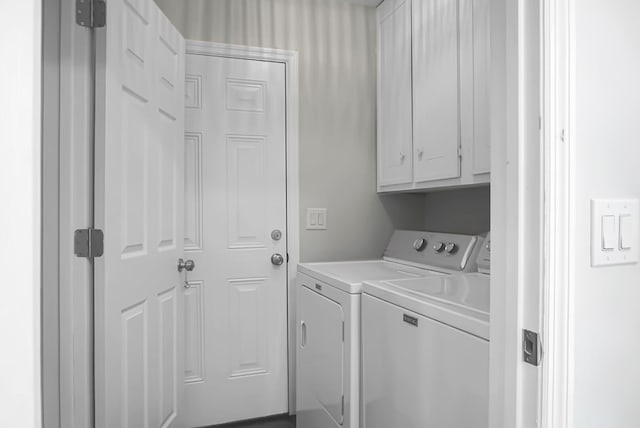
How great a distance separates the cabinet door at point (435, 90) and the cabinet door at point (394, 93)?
0.25ft

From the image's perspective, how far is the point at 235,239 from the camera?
241 cm

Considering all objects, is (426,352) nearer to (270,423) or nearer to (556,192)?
(556,192)

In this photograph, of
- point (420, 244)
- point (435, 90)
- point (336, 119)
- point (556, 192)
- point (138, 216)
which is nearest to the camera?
point (556, 192)

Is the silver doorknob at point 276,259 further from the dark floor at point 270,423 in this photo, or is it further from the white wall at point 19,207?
the white wall at point 19,207

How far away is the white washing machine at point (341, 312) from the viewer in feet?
5.57

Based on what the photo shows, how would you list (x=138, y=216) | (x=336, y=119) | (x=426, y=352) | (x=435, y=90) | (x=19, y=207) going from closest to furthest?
(x=19, y=207) < (x=426, y=352) < (x=138, y=216) < (x=435, y=90) < (x=336, y=119)

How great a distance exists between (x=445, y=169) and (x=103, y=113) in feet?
4.56

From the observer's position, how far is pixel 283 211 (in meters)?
2.48

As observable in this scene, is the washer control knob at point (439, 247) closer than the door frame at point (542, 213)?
No

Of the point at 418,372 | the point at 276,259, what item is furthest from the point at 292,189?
the point at 418,372

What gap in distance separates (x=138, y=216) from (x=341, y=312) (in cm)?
90

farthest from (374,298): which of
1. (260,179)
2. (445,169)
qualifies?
(260,179)

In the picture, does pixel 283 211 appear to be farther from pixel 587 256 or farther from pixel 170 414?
pixel 587 256

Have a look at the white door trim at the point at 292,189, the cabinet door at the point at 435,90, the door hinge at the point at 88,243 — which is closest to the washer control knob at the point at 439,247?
the cabinet door at the point at 435,90
